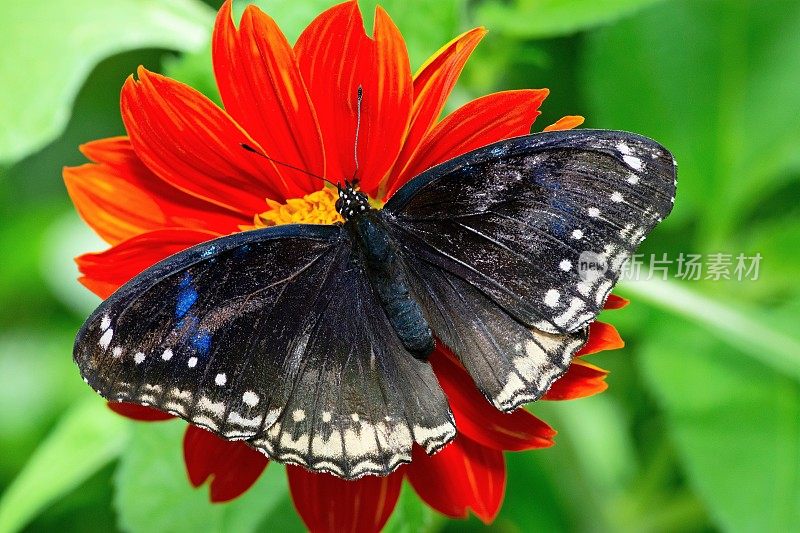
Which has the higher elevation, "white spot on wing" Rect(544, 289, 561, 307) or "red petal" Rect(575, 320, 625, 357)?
"white spot on wing" Rect(544, 289, 561, 307)

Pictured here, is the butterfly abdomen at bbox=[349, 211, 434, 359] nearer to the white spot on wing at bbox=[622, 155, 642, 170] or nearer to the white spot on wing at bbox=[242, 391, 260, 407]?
the white spot on wing at bbox=[242, 391, 260, 407]

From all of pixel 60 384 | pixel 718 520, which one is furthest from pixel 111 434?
pixel 718 520

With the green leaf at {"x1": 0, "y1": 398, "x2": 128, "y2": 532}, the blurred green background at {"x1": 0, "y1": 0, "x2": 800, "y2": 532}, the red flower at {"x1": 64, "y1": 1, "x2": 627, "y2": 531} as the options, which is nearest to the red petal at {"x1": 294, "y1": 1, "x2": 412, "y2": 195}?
the red flower at {"x1": 64, "y1": 1, "x2": 627, "y2": 531}

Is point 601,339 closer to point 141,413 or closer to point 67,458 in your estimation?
point 141,413

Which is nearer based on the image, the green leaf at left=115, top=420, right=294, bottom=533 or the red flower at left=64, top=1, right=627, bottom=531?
the red flower at left=64, top=1, right=627, bottom=531

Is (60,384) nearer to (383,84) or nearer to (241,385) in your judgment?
(241,385)

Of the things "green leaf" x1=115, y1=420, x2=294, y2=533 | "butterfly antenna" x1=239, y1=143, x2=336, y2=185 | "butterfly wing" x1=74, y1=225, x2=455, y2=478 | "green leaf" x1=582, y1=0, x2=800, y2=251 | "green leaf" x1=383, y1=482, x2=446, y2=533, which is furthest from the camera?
"green leaf" x1=582, y1=0, x2=800, y2=251

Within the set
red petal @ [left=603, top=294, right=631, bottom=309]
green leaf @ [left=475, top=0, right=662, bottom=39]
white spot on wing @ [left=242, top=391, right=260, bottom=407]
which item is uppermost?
green leaf @ [left=475, top=0, right=662, bottom=39]

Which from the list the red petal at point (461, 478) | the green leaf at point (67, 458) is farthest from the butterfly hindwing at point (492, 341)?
the green leaf at point (67, 458)
